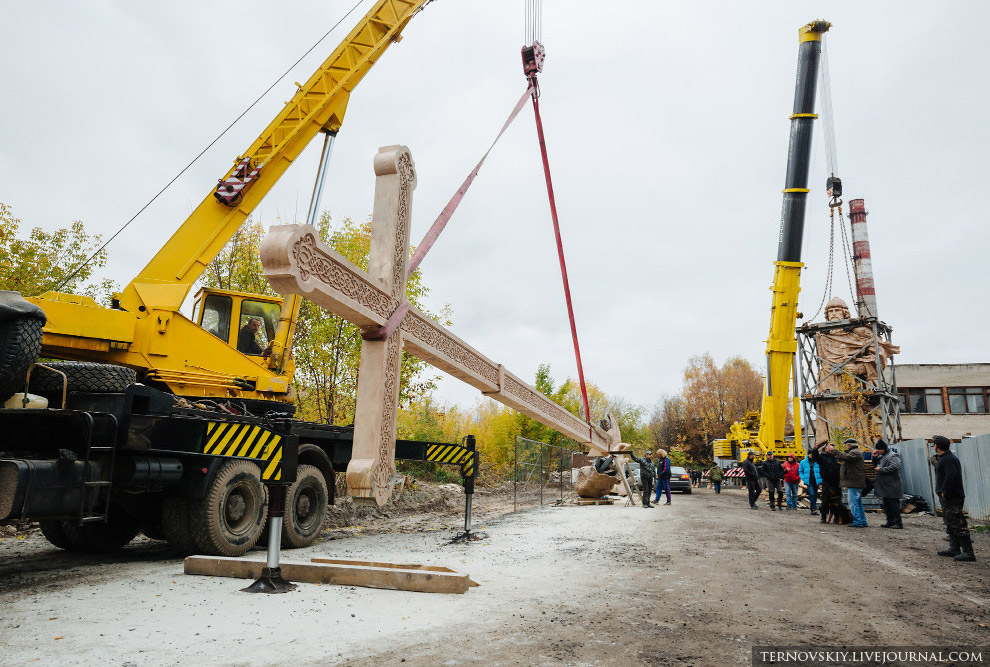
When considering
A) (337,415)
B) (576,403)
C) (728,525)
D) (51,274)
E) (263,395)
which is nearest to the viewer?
(263,395)

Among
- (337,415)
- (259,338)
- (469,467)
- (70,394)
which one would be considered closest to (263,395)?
(259,338)

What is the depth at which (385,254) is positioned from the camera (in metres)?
5.21

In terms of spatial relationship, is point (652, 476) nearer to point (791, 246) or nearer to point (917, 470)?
point (917, 470)

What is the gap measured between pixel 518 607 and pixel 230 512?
162 inches

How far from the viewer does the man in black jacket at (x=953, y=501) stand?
25.7ft

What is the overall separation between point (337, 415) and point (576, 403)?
2571 centimetres

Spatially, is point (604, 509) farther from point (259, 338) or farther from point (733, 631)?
point (733, 631)

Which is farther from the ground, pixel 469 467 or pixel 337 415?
pixel 337 415

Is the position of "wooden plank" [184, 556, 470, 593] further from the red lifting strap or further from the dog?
the dog

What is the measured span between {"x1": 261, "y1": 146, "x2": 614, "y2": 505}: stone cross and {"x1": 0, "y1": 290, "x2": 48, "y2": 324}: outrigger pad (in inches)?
117

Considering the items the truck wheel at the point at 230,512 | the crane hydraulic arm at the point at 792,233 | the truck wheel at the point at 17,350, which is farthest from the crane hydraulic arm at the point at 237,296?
the crane hydraulic arm at the point at 792,233

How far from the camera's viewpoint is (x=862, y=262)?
34.2 m

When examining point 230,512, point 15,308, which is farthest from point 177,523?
point 15,308

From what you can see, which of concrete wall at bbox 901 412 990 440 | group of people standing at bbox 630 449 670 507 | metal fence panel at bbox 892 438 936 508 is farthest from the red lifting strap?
concrete wall at bbox 901 412 990 440
